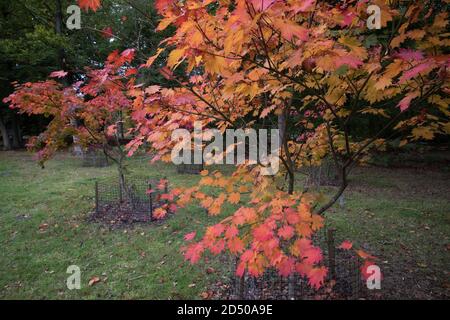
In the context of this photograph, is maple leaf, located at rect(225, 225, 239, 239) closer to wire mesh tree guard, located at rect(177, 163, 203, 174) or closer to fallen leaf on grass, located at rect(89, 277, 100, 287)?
fallen leaf on grass, located at rect(89, 277, 100, 287)

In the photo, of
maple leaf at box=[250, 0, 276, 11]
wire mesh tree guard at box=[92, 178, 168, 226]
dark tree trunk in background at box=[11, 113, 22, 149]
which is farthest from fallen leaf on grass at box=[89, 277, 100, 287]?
dark tree trunk in background at box=[11, 113, 22, 149]

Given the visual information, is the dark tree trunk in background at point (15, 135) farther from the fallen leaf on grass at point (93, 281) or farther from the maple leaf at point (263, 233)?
the maple leaf at point (263, 233)

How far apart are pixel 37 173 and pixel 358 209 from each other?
37.3ft

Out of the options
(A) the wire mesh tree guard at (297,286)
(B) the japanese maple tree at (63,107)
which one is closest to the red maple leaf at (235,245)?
(A) the wire mesh tree guard at (297,286)

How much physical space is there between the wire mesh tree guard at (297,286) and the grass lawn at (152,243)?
41cm

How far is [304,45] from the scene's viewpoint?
6.40 feet

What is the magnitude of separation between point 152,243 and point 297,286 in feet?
9.08

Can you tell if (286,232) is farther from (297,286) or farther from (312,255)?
(297,286)

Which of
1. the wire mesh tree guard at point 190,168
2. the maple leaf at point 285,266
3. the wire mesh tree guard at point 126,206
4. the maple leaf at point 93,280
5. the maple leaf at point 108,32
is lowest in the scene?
the maple leaf at point 93,280

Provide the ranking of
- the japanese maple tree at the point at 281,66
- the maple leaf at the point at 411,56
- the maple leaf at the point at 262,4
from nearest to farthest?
the maple leaf at the point at 262,4 → the japanese maple tree at the point at 281,66 → the maple leaf at the point at 411,56

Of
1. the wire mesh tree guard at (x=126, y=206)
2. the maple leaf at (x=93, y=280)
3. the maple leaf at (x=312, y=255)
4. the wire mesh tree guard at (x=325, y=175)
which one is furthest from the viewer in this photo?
the wire mesh tree guard at (x=325, y=175)

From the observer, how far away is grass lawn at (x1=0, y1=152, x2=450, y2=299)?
412 cm

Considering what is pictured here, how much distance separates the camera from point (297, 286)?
12.3 ft

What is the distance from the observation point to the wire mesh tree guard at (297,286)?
3.57 m
